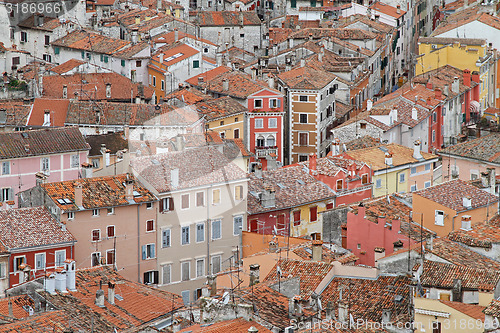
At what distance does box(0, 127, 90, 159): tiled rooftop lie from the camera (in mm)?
63312

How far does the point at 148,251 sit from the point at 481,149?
57.9ft

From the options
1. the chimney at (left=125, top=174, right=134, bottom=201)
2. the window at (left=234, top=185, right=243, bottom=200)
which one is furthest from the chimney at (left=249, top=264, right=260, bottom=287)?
the window at (left=234, top=185, right=243, bottom=200)

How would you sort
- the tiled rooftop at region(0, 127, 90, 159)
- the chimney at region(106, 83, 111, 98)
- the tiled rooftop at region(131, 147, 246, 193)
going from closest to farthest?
1. the tiled rooftop at region(131, 147, 246, 193)
2. the tiled rooftop at region(0, 127, 90, 159)
3. the chimney at region(106, 83, 111, 98)

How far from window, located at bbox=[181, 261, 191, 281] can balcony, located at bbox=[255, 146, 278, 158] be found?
19.2 metres

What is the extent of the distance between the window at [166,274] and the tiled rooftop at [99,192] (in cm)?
308

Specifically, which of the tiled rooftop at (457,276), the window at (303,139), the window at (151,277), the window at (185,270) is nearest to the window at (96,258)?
the window at (151,277)

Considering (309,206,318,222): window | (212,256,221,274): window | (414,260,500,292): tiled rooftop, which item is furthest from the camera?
(309,206,318,222): window

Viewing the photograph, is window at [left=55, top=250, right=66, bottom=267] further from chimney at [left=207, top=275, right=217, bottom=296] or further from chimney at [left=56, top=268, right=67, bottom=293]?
chimney at [left=207, top=275, right=217, bottom=296]

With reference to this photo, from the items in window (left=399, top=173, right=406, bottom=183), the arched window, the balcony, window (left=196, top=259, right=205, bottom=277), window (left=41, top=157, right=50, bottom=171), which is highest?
window (left=41, top=157, right=50, bottom=171)

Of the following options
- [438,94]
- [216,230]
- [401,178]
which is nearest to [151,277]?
[216,230]

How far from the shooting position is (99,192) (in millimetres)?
54719

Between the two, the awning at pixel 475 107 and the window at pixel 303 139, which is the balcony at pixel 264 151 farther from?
the awning at pixel 475 107

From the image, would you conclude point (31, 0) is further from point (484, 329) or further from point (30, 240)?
point (484, 329)

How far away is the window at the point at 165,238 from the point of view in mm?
56031
